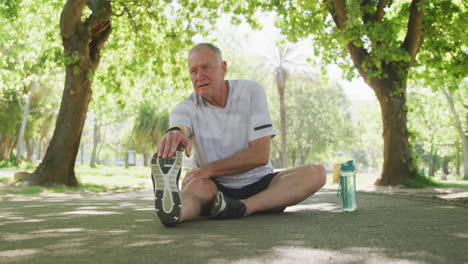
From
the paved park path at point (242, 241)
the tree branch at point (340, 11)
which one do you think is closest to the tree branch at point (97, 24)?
the tree branch at point (340, 11)

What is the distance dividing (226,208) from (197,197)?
0.24 m

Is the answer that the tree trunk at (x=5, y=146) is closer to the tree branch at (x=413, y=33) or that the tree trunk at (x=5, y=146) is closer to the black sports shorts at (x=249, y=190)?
the tree branch at (x=413, y=33)

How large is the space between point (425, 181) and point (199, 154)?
29.0 feet

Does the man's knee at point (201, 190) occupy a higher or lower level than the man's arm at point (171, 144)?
lower

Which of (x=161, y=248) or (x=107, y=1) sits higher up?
(x=107, y=1)

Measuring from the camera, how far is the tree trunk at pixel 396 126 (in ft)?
35.1

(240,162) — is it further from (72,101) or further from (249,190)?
(72,101)

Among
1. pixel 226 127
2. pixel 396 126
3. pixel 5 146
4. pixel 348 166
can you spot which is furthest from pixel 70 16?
pixel 5 146

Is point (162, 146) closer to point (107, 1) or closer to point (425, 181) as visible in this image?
point (107, 1)

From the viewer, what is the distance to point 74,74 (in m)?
10.2

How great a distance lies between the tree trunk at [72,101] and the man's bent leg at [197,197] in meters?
7.65

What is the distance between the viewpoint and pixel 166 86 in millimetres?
15922

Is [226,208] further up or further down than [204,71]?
further down

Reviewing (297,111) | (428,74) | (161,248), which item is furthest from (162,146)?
(297,111)
